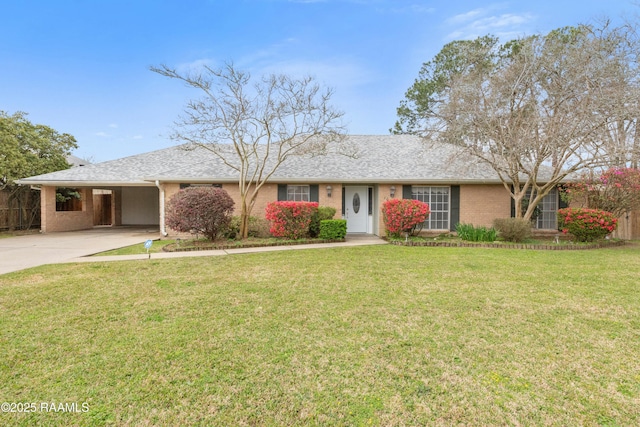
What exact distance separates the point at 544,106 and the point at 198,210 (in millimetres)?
11888

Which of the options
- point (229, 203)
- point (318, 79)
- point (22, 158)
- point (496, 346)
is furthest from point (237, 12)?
point (496, 346)

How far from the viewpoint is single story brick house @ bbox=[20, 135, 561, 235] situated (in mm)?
13336

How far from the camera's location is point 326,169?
14.3 metres

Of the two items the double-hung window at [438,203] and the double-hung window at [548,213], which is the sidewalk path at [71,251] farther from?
the double-hung window at [548,213]

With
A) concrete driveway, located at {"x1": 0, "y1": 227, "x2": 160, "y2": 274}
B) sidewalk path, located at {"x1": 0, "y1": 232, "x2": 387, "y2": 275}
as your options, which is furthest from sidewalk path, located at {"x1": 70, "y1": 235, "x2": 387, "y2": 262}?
concrete driveway, located at {"x1": 0, "y1": 227, "x2": 160, "y2": 274}

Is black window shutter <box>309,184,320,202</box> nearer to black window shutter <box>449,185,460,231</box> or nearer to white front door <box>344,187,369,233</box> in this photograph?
white front door <box>344,187,369,233</box>

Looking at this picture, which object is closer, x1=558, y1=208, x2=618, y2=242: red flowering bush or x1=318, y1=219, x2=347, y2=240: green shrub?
x1=558, y1=208, x2=618, y2=242: red flowering bush

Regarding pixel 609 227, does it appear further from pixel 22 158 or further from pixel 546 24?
pixel 22 158

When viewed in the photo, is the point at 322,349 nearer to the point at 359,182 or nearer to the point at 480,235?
the point at 480,235

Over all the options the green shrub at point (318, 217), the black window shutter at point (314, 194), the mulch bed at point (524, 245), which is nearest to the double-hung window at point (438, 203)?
the mulch bed at point (524, 245)

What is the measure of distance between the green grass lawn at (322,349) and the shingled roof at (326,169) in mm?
7170

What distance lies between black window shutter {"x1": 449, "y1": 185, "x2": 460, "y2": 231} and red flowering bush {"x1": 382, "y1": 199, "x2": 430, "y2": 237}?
97.5 inches

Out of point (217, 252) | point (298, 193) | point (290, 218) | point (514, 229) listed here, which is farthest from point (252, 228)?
point (514, 229)

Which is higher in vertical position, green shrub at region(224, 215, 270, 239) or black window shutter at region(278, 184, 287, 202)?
black window shutter at region(278, 184, 287, 202)
